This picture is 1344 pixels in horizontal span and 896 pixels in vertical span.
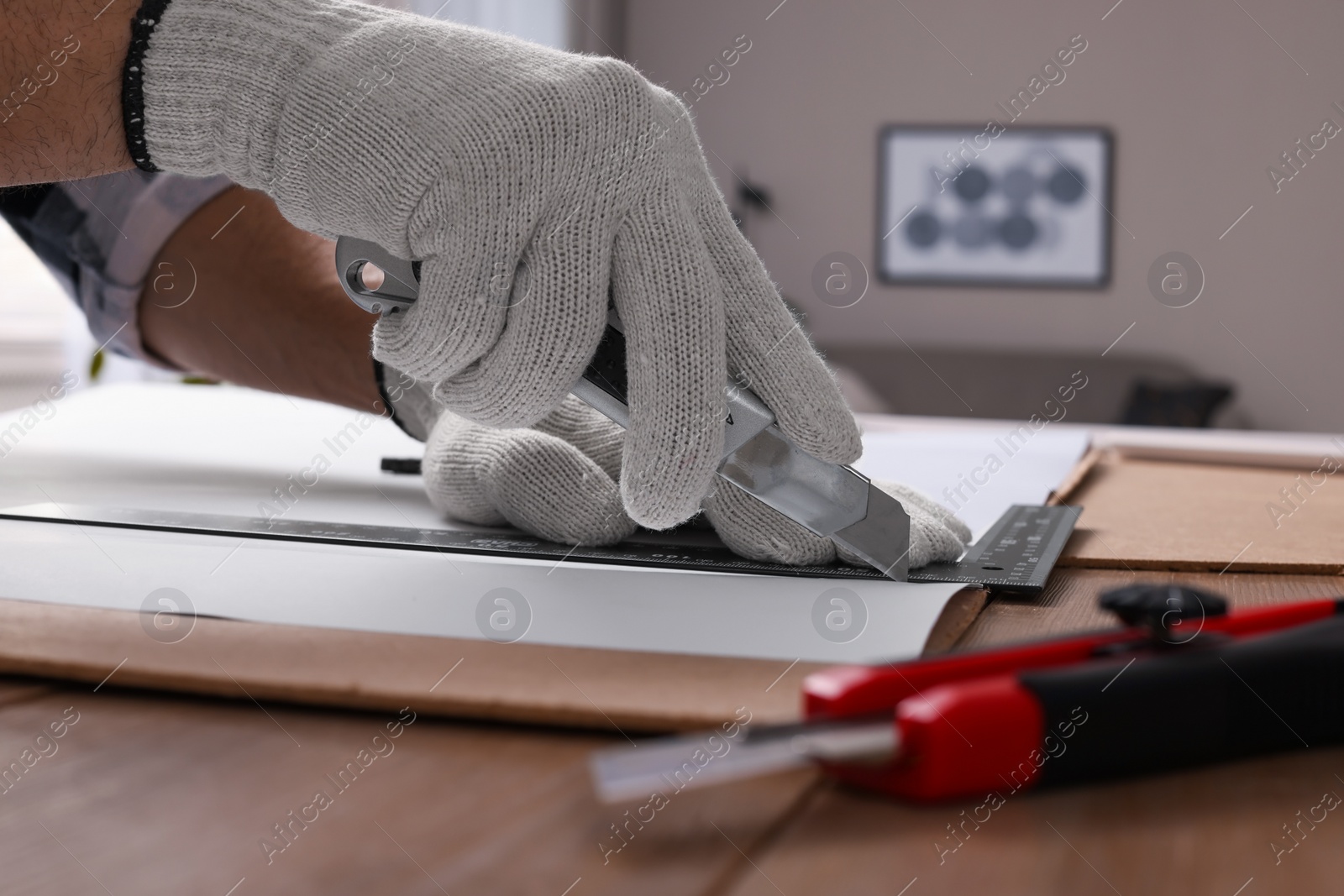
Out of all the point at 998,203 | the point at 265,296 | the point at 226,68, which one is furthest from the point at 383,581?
the point at 998,203

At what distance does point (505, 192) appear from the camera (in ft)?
1.67

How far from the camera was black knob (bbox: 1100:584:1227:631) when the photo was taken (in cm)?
31

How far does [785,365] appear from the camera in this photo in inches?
21.0

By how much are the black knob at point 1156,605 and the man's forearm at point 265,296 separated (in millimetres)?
675

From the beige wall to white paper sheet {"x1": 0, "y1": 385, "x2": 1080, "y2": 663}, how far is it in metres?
3.17

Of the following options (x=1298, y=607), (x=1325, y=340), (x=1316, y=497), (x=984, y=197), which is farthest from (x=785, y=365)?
(x=1325, y=340)

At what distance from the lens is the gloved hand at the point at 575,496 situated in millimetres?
588

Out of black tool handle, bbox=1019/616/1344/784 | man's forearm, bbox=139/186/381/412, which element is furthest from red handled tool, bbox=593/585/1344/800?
man's forearm, bbox=139/186/381/412

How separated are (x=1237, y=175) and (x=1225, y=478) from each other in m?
3.19

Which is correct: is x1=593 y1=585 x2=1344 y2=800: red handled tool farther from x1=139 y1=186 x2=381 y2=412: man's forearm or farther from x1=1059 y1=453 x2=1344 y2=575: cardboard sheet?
x1=139 y1=186 x2=381 y2=412: man's forearm

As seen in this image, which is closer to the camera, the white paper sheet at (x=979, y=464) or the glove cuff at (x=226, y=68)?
the glove cuff at (x=226, y=68)

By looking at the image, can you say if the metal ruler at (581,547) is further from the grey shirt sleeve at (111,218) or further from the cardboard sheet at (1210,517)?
the grey shirt sleeve at (111,218)

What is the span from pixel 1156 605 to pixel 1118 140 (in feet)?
12.5

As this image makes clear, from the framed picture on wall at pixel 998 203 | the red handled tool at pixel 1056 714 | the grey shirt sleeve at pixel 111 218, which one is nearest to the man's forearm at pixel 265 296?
the grey shirt sleeve at pixel 111 218
